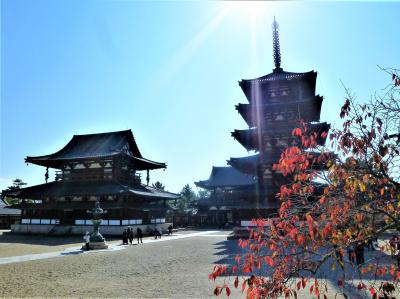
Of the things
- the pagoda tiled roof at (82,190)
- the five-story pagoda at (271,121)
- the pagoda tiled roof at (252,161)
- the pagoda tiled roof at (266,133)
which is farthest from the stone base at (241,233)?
the pagoda tiled roof at (82,190)

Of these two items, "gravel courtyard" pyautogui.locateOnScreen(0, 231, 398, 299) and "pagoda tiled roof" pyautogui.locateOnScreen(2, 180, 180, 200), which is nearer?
"gravel courtyard" pyautogui.locateOnScreen(0, 231, 398, 299)

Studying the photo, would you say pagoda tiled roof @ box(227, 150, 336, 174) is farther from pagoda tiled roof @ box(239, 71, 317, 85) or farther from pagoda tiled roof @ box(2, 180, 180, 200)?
pagoda tiled roof @ box(2, 180, 180, 200)

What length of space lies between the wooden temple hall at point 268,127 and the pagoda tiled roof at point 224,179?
24.0 meters

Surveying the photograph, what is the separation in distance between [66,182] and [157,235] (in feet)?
49.1

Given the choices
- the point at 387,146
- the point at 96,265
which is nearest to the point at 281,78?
the point at 96,265

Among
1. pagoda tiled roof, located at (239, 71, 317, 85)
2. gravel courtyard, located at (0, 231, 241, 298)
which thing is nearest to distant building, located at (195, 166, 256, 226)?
Answer: pagoda tiled roof, located at (239, 71, 317, 85)

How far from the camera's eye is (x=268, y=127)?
97.2 feet

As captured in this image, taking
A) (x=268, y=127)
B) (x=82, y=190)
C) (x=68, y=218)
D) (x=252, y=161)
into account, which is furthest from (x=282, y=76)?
(x=68, y=218)

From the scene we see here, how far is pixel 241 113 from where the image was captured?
31.7 metres

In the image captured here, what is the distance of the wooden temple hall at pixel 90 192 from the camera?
36344 millimetres

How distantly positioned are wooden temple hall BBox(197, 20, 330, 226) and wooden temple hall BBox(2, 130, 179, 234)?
1384cm

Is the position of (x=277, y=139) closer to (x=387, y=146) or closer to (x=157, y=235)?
(x=157, y=235)

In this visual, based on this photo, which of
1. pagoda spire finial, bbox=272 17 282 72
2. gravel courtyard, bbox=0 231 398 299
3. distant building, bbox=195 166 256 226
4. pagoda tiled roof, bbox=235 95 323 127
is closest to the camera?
gravel courtyard, bbox=0 231 398 299

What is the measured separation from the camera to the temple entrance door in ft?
124
